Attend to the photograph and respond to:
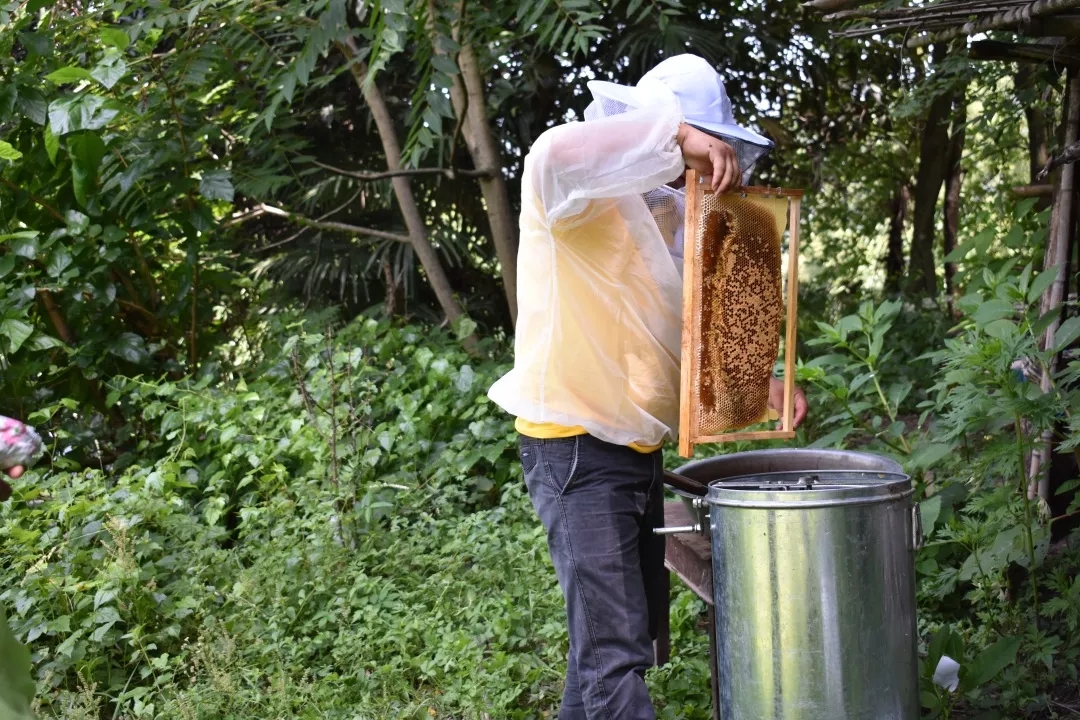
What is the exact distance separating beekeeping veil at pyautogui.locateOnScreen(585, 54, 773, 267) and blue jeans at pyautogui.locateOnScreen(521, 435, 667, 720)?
0.60 m

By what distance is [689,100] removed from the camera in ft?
8.53

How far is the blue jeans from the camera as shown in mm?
2541

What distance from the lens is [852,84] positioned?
9.23 meters

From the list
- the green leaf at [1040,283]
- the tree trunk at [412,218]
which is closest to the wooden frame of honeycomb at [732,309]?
the green leaf at [1040,283]

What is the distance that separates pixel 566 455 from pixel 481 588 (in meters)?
1.96

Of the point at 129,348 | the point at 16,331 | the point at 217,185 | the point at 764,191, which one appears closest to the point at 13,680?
the point at 764,191

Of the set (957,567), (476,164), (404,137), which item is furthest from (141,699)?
(404,137)

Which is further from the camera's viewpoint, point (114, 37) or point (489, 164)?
point (489, 164)

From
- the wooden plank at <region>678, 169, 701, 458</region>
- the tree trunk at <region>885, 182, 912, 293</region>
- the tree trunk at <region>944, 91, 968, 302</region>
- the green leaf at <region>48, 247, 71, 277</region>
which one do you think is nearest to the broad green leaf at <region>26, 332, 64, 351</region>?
the green leaf at <region>48, 247, 71, 277</region>

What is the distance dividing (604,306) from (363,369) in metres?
3.11

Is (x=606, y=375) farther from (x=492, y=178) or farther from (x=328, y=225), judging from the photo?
(x=328, y=225)

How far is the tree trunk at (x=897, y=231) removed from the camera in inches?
412

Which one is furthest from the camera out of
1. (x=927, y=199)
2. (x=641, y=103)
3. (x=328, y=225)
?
(x=927, y=199)

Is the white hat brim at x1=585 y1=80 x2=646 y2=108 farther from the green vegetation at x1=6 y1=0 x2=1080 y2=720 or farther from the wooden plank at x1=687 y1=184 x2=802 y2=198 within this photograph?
the green vegetation at x1=6 y1=0 x2=1080 y2=720
